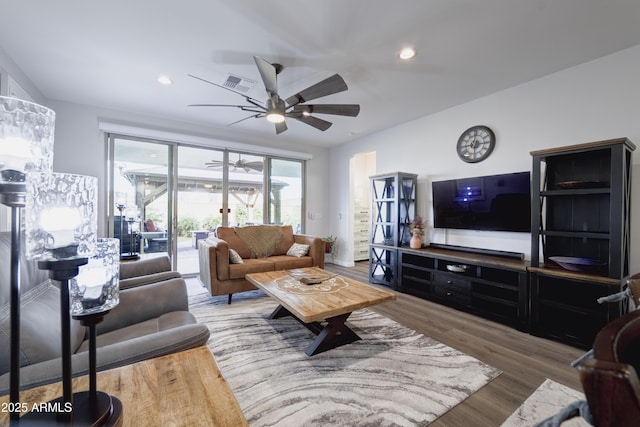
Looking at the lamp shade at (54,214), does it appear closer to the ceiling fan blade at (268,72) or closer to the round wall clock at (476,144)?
the ceiling fan blade at (268,72)

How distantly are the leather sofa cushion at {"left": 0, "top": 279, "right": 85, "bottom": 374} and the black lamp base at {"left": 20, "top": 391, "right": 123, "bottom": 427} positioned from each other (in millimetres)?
354

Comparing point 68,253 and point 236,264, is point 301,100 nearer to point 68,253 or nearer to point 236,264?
point 236,264

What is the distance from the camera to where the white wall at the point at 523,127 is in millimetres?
2332

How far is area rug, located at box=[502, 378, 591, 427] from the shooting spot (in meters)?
1.40

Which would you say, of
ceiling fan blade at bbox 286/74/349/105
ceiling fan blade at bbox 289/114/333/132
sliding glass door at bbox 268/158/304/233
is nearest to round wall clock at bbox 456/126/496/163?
ceiling fan blade at bbox 289/114/333/132

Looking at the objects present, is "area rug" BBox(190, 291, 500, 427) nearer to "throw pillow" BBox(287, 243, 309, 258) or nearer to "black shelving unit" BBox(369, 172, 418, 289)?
"throw pillow" BBox(287, 243, 309, 258)

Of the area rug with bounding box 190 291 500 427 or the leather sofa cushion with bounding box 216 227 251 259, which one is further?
the leather sofa cushion with bounding box 216 227 251 259

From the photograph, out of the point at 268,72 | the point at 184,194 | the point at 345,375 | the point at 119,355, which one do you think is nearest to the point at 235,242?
the point at 184,194

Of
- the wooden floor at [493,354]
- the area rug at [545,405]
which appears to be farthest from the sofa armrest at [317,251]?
the area rug at [545,405]

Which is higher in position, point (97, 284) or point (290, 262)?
point (97, 284)

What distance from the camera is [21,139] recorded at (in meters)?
0.61

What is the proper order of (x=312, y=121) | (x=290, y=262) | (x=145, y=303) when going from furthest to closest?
(x=290, y=262) → (x=312, y=121) → (x=145, y=303)

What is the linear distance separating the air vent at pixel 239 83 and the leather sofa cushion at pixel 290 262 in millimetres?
2245

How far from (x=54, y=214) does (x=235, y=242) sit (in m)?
3.33
